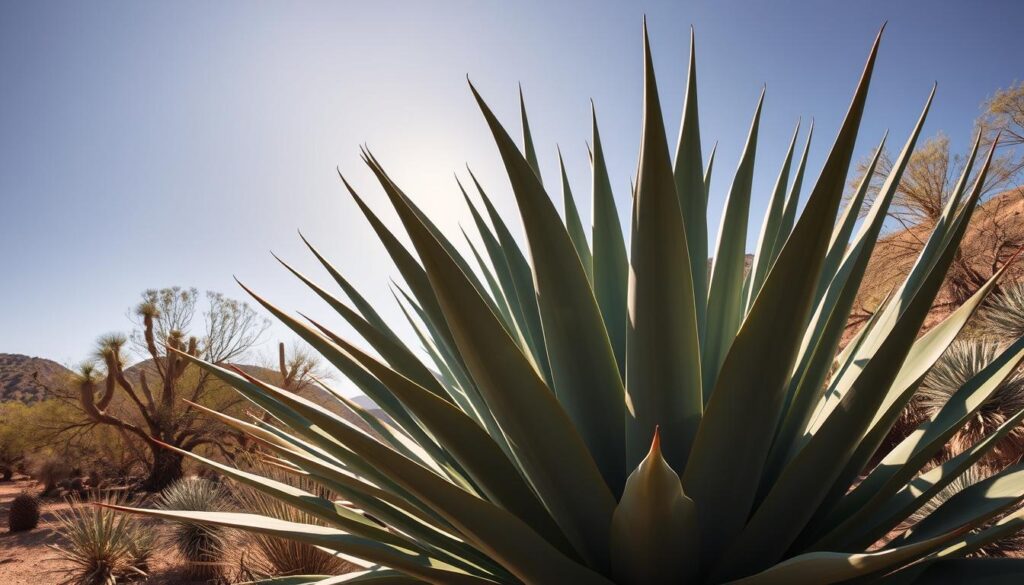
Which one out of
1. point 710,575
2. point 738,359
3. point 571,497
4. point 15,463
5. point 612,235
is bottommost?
point 15,463

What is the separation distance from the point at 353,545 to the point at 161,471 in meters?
18.7

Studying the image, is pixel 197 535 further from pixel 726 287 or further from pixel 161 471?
pixel 161 471

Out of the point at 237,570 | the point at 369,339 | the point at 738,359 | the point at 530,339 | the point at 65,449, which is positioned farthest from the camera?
the point at 65,449

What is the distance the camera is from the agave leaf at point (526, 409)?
0.74 meters

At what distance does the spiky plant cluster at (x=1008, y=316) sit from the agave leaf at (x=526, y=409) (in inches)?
335

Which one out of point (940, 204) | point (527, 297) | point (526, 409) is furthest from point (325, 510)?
point (940, 204)

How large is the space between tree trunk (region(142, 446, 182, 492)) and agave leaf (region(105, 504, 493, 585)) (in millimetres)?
17938

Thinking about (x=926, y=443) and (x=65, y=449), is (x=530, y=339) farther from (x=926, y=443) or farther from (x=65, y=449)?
(x=65, y=449)

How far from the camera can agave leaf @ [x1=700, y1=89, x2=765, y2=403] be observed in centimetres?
122

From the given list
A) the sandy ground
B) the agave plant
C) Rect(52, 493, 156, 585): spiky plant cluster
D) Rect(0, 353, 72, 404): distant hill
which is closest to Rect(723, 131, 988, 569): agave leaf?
the agave plant

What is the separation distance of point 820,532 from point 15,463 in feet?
97.3

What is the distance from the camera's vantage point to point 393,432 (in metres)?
1.51

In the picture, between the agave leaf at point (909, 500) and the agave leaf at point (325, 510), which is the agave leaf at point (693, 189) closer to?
the agave leaf at point (909, 500)

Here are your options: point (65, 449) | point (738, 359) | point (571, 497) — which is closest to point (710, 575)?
point (571, 497)
